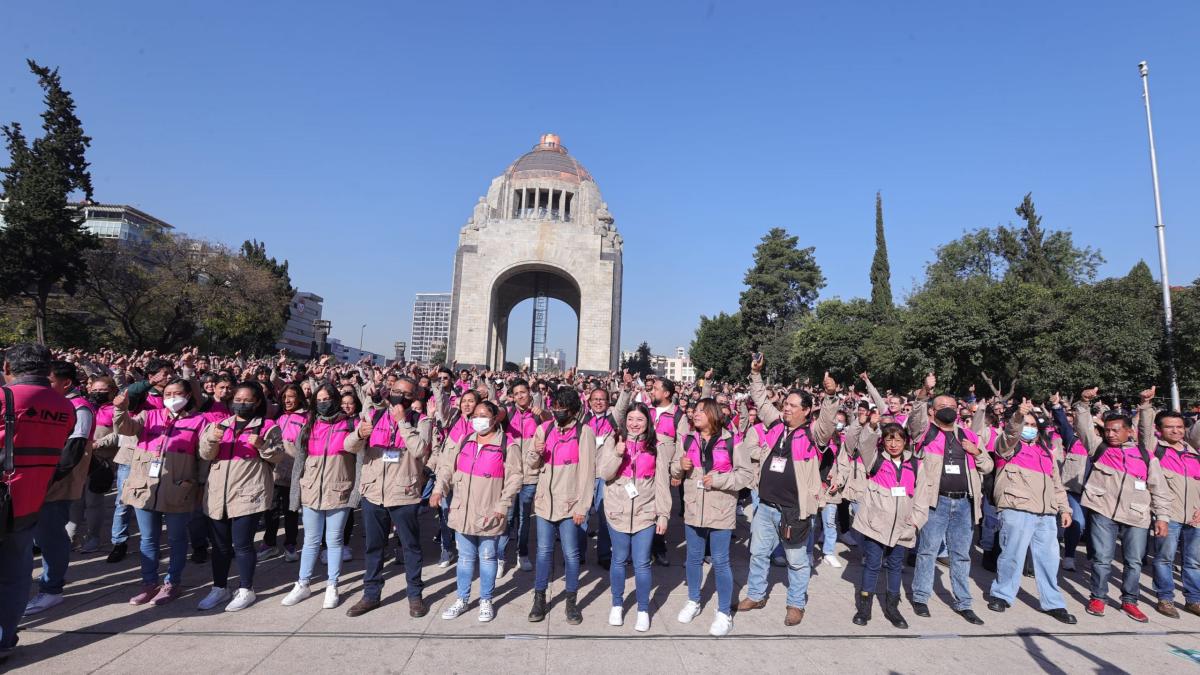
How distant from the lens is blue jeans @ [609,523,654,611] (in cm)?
469

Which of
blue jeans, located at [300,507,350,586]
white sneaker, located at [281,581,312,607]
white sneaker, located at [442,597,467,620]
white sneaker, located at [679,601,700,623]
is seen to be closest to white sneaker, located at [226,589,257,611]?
white sneaker, located at [281,581,312,607]

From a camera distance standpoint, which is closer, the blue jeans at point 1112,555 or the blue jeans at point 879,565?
the blue jeans at point 879,565

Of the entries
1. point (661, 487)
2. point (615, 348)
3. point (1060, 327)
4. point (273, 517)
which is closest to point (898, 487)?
point (661, 487)

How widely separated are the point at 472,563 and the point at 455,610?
0.37m

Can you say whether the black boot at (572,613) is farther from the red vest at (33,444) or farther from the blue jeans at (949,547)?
the red vest at (33,444)

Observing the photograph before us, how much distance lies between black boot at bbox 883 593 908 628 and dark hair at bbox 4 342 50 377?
21.6 ft

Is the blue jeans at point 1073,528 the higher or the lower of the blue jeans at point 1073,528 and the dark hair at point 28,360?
the lower

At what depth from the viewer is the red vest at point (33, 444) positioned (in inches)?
141

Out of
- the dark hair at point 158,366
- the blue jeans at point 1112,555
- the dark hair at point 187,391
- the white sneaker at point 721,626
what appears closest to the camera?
the white sneaker at point 721,626

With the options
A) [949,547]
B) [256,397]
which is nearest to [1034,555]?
[949,547]

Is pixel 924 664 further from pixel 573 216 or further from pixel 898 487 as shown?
pixel 573 216

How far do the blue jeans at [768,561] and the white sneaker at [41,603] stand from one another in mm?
5253

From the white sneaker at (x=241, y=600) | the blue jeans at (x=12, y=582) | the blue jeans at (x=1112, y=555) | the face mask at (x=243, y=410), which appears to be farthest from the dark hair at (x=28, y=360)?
the blue jeans at (x=1112, y=555)

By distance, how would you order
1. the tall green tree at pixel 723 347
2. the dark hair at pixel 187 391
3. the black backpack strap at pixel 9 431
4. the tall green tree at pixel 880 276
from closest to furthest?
the black backpack strap at pixel 9 431, the dark hair at pixel 187 391, the tall green tree at pixel 880 276, the tall green tree at pixel 723 347
